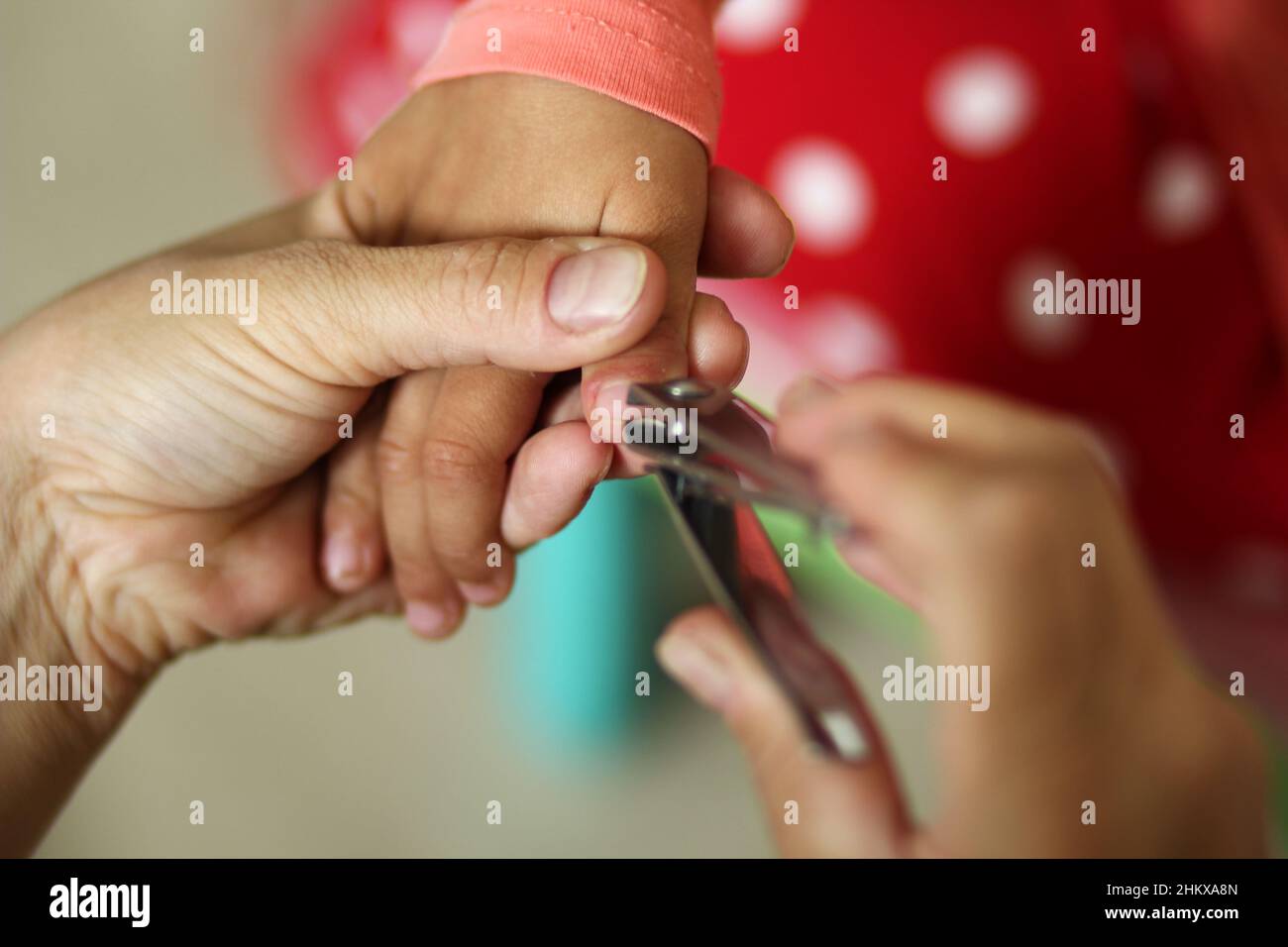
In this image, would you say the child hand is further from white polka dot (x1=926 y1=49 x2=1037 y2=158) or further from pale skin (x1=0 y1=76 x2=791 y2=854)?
white polka dot (x1=926 y1=49 x2=1037 y2=158)

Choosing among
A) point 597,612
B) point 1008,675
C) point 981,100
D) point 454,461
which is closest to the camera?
point 1008,675

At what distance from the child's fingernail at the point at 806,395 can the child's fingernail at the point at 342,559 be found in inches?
6.7

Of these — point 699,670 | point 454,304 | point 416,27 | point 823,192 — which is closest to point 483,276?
point 454,304

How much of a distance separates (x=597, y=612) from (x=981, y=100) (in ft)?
0.98

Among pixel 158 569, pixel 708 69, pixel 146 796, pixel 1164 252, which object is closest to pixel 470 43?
pixel 708 69

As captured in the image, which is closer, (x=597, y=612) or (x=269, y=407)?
(x=269, y=407)

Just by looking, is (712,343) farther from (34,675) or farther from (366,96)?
(366,96)

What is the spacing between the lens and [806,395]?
265 millimetres

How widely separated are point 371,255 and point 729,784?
329mm

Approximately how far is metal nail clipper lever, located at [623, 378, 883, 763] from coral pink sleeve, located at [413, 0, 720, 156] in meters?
0.09

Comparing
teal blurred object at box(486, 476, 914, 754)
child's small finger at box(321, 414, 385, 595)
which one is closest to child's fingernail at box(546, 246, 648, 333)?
child's small finger at box(321, 414, 385, 595)

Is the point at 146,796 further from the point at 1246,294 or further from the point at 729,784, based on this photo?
the point at 1246,294

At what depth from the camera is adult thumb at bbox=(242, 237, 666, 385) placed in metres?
0.28

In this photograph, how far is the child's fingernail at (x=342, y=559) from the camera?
0.38m
